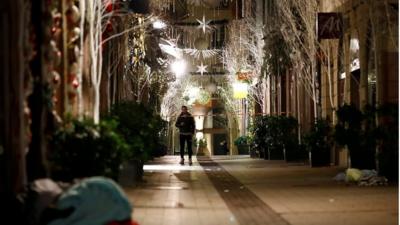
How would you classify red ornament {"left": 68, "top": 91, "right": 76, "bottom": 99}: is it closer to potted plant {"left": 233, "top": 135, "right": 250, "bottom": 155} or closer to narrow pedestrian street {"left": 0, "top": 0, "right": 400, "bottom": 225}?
narrow pedestrian street {"left": 0, "top": 0, "right": 400, "bottom": 225}

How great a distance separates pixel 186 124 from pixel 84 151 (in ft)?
47.2

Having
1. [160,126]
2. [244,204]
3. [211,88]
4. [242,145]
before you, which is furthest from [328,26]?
[211,88]

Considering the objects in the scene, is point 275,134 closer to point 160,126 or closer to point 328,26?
point 160,126

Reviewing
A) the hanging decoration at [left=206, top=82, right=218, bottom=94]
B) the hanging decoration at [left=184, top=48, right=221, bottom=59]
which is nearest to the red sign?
the hanging decoration at [left=184, top=48, right=221, bottom=59]

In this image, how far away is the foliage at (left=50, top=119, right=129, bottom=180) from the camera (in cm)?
898

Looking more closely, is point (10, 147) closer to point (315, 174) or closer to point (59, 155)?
point (59, 155)

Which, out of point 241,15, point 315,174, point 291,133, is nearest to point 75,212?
point 315,174

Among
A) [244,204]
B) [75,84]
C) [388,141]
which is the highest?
[75,84]

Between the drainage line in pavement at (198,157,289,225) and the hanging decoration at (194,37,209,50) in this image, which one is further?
the hanging decoration at (194,37,209,50)

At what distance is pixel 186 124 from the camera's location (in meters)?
23.5

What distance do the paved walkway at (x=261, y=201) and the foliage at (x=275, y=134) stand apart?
8245 mm

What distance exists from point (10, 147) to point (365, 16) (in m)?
14.4

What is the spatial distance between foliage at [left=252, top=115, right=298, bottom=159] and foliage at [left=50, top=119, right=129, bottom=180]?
58.7 feet

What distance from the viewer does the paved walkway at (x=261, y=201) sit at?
395 inches
